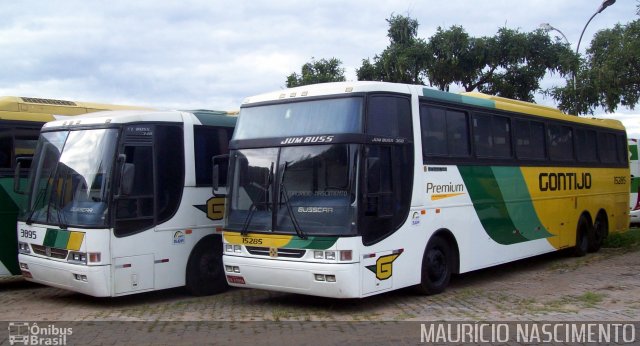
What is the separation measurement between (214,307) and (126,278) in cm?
132

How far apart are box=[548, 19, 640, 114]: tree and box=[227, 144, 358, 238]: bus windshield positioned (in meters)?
9.50

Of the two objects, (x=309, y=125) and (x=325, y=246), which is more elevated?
(x=309, y=125)

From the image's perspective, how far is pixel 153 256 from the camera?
9375mm

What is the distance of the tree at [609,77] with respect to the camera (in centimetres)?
1473

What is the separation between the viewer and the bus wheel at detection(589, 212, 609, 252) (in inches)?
583

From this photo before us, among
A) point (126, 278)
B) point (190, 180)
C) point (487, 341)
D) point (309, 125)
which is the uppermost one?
point (309, 125)

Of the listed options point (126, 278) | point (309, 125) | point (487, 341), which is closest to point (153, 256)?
point (126, 278)

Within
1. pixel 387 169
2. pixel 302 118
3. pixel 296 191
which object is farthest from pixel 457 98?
pixel 296 191

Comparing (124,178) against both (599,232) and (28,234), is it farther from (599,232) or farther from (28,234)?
(599,232)

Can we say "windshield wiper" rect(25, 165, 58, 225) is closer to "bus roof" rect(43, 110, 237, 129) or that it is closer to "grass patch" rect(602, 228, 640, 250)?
"bus roof" rect(43, 110, 237, 129)

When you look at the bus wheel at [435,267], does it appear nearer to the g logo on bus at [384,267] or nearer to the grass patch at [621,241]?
the g logo on bus at [384,267]

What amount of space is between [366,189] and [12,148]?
6342mm

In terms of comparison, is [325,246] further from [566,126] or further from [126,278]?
[566,126]
